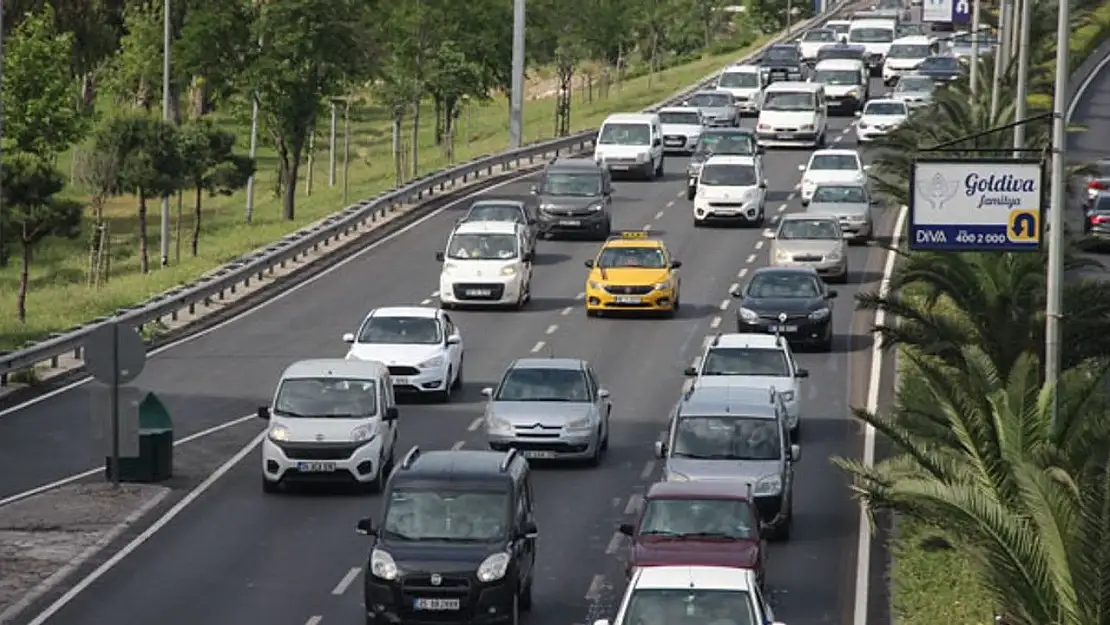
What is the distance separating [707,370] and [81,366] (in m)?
12.2

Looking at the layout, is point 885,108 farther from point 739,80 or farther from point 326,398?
point 326,398

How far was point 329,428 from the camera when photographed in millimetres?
32531

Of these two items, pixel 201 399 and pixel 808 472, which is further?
pixel 201 399

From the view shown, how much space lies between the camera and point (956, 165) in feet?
95.0

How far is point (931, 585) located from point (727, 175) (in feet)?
115

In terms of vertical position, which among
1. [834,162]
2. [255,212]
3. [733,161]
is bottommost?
[255,212]

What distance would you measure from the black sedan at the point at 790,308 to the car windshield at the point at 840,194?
39.7ft

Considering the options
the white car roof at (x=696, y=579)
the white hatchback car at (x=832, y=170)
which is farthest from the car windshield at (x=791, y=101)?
the white car roof at (x=696, y=579)

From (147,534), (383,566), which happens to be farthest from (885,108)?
(383,566)

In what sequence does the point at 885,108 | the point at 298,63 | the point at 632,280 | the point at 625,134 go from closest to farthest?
1. the point at 632,280
2. the point at 625,134
3. the point at 298,63
4. the point at 885,108

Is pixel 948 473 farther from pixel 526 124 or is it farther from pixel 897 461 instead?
pixel 526 124

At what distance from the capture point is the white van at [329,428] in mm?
32375

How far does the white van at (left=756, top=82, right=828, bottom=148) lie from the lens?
7731cm

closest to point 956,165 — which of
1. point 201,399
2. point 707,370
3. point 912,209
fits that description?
point 912,209
